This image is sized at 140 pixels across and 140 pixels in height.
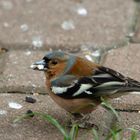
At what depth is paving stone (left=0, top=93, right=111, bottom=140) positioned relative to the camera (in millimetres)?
4121

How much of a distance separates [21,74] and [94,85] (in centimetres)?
101

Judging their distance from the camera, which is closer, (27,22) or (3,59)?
(3,59)

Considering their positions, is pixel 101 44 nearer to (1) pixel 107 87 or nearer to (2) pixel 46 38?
(2) pixel 46 38

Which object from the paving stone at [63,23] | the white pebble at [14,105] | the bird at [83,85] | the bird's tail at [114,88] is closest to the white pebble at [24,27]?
the paving stone at [63,23]

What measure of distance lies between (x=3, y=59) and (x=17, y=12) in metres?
0.92

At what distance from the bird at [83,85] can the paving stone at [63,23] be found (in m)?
1.13

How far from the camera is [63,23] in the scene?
5.80 metres

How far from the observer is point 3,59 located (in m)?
5.20

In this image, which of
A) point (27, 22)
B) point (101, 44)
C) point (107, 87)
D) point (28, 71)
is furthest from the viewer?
point (27, 22)

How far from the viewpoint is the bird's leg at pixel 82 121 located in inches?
167

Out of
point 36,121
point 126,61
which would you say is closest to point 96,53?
point 126,61

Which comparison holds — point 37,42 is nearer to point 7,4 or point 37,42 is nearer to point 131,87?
point 7,4

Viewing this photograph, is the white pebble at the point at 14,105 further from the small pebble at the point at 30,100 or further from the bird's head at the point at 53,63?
the bird's head at the point at 53,63

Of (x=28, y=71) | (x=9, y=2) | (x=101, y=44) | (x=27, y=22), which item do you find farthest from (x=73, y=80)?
(x=9, y=2)
